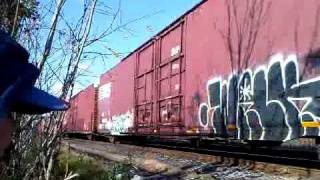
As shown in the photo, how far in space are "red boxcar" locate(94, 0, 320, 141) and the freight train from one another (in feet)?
0.06

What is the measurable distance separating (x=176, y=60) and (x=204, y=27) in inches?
92.6

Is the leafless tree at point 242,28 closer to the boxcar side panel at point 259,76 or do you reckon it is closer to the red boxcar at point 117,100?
the boxcar side panel at point 259,76

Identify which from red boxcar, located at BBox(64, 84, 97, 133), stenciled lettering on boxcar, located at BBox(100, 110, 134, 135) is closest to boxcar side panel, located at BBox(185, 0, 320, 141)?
stenciled lettering on boxcar, located at BBox(100, 110, 134, 135)

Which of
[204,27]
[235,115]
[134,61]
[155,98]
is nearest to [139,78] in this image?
[134,61]

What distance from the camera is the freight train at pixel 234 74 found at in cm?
898

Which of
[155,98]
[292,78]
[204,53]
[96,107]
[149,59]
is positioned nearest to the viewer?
[292,78]

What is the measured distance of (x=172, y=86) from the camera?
15891 millimetres

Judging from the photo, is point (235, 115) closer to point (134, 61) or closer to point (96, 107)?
point (134, 61)

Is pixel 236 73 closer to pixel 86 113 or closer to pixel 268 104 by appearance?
pixel 268 104

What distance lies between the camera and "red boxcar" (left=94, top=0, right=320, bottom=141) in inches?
355

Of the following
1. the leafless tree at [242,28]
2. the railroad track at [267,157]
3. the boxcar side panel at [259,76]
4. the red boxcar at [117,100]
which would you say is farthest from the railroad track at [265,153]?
the red boxcar at [117,100]

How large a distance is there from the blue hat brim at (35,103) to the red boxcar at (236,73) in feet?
23.4

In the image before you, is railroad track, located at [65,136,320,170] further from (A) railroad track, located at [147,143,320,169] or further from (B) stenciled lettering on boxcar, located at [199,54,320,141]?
(B) stenciled lettering on boxcar, located at [199,54,320,141]

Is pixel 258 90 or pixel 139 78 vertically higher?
pixel 139 78
